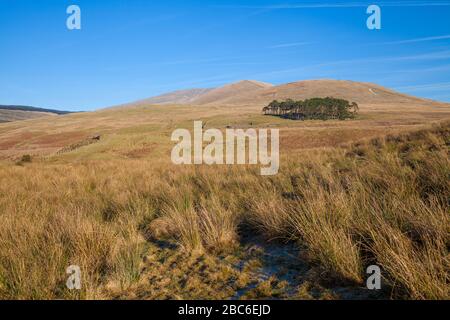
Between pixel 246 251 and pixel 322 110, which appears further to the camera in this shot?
pixel 322 110

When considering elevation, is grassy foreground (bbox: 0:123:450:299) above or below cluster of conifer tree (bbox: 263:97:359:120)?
below

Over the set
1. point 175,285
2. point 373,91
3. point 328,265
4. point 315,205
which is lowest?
point 175,285

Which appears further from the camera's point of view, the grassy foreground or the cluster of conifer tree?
the cluster of conifer tree

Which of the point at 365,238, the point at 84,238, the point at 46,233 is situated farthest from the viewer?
the point at 46,233

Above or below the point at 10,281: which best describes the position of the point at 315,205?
above

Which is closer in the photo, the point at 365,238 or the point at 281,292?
the point at 281,292

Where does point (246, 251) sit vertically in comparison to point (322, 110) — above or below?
below

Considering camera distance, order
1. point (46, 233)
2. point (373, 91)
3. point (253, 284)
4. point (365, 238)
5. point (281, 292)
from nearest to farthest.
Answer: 1. point (281, 292)
2. point (253, 284)
3. point (365, 238)
4. point (46, 233)
5. point (373, 91)

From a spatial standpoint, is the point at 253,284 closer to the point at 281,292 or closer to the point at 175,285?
the point at 281,292

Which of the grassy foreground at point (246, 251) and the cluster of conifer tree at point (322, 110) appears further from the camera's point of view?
the cluster of conifer tree at point (322, 110)

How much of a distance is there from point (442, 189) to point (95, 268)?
525 cm

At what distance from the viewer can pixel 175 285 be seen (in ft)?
11.3

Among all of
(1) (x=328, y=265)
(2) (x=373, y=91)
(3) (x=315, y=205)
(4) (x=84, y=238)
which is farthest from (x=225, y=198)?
(2) (x=373, y=91)

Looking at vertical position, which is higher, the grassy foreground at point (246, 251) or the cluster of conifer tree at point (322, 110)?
the cluster of conifer tree at point (322, 110)
